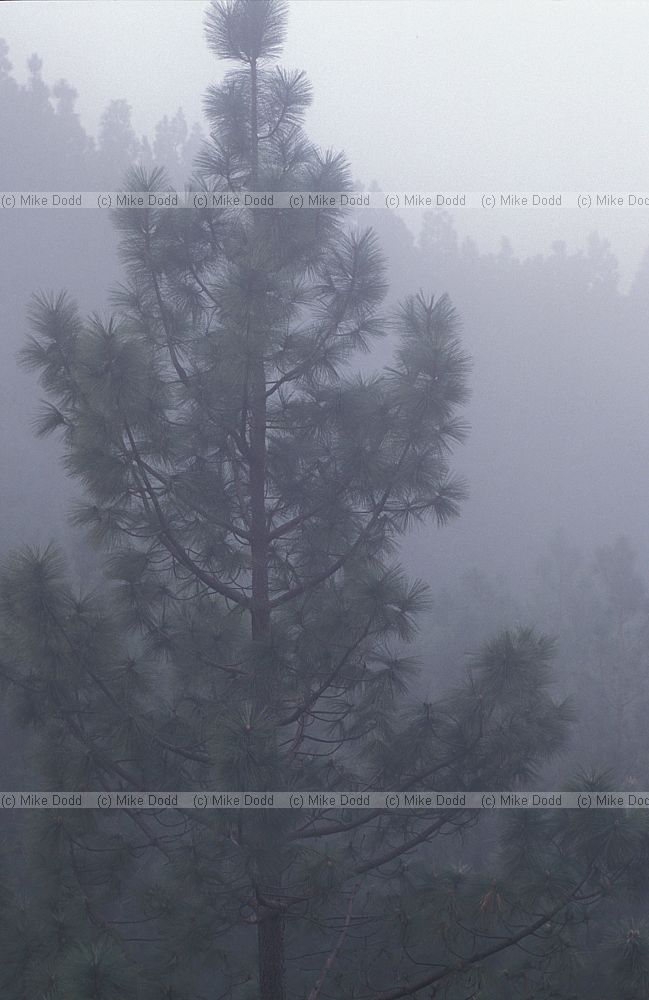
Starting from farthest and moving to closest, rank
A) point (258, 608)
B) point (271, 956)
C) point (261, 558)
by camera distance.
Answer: point (261, 558), point (258, 608), point (271, 956)

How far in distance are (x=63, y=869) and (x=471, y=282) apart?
5888 cm

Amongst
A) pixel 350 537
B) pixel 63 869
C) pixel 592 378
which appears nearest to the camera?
pixel 63 869

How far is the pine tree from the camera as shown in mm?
4238

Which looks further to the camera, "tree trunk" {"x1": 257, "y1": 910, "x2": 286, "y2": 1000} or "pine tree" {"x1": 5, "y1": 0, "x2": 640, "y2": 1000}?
"tree trunk" {"x1": 257, "y1": 910, "x2": 286, "y2": 1000}

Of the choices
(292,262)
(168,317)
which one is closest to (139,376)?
(168,317)

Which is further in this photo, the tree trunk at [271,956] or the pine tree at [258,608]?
the tree trunk at [271,956]

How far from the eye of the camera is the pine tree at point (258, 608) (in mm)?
4238

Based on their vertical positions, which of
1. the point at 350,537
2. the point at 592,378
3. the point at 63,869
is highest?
the point at 592,378

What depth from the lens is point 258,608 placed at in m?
5.17

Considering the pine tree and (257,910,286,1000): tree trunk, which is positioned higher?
the pine tree

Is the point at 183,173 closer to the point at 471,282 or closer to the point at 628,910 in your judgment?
the point at 471,282

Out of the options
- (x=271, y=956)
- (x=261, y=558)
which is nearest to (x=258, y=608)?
(x=261, y=558)

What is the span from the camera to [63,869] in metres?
4.82

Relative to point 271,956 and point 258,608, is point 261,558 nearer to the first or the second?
point 258,608
